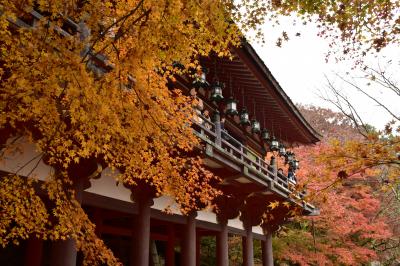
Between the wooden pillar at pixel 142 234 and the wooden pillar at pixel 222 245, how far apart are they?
176 inches

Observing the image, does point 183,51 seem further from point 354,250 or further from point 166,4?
point 354,250

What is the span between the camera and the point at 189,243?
1139 cm

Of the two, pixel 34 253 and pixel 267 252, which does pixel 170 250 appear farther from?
pixel 267 252

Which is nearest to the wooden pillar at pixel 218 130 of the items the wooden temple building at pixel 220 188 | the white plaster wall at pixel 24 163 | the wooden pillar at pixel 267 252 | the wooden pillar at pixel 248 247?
the wooden temple building at pixel 220 188

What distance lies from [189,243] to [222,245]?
8.33ft

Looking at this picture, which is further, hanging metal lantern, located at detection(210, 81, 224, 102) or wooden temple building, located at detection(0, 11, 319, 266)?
hanging metal lantern, located at detection(210, 81, 224, 102)

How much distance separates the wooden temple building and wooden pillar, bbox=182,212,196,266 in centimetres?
3

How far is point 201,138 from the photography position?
30.2ft

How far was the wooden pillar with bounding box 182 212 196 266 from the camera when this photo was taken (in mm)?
11211

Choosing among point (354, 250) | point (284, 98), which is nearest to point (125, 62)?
point (284, 98)

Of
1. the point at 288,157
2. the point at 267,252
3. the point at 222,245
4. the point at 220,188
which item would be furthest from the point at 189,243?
the point at 288,157

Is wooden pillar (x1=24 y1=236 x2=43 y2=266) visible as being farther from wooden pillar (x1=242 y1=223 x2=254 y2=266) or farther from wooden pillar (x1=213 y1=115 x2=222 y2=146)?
wooden pillar (x1=242 y1=223 x2=254 y2=266)

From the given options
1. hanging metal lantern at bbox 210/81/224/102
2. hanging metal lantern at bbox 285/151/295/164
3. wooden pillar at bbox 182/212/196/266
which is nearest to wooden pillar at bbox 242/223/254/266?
hanging metal lantern at bbox 285/151/295/164

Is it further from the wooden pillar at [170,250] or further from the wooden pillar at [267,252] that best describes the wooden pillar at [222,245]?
the wooden pillar at [267,252]
